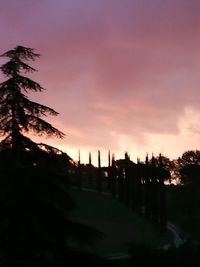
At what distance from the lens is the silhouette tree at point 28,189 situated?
687 inches

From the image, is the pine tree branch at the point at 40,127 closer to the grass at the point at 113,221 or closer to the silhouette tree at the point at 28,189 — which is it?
the silhouette tree at the point at 28,189

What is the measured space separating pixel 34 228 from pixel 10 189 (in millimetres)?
1527

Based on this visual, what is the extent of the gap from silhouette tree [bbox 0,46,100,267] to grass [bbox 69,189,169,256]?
4036 centimetres

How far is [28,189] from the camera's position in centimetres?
1756

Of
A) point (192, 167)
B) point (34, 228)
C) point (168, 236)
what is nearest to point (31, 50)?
point (34, 228)

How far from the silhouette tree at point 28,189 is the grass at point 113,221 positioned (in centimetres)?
4036

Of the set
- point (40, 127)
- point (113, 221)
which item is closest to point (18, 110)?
point (40, 127)

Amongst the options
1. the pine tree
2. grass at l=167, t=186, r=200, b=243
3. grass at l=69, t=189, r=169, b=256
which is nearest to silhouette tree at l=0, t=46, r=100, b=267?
the pine tree

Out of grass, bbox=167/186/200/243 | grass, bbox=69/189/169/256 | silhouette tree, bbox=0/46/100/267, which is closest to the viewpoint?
silhouette tree, bbox=0/46/100/267

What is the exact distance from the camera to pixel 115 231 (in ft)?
236

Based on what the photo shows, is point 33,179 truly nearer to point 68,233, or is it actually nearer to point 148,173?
point 68,233

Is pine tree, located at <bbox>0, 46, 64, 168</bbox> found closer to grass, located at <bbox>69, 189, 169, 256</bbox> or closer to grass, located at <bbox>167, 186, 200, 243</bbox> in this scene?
grass, located at <bbox>69, 189, 169, 256</bbox>

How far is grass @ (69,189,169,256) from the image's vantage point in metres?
66.7

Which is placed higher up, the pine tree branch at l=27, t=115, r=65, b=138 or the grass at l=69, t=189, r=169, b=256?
the pine tree branch at l=27, t=115, r=65, b=138
